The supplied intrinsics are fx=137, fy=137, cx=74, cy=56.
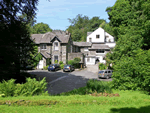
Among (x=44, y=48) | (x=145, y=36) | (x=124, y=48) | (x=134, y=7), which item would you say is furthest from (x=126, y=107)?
(x=44, y=48)

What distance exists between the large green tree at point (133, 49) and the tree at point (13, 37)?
1143 cm

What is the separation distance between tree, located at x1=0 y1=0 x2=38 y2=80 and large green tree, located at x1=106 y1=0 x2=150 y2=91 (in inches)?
450

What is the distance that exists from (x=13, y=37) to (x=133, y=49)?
15.0 metres

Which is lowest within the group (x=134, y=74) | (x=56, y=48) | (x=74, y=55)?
(x=134, y=74)

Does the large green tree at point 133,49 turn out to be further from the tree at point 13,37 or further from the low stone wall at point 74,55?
the low stone wall at point 74,55

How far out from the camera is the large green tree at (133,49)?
43.1ft

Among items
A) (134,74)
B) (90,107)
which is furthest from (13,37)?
(134,74)

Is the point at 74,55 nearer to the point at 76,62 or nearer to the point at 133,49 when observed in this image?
the point at 76,62

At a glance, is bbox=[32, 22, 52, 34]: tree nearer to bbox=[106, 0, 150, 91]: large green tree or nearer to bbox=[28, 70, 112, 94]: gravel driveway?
bbox=[28, 70, 112, 94]: gravel driveway

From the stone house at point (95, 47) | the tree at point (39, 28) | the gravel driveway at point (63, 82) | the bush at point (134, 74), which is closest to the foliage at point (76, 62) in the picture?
the stone house at point (95, 47)

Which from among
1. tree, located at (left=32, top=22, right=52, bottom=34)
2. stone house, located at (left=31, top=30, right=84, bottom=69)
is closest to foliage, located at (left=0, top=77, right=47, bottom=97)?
stone house, located at (left=31, top=30, right=84, bottom=69)

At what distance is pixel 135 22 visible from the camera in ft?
63.2

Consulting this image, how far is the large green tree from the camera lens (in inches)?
517

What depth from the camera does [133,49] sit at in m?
17.6
